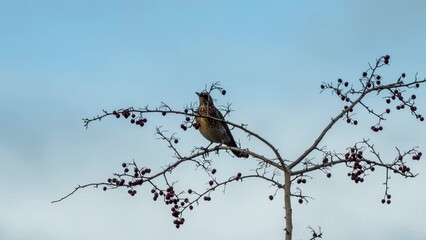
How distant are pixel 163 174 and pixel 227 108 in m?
1.19

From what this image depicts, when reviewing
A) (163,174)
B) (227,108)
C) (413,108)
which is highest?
(413,108)

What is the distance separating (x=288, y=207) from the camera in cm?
855

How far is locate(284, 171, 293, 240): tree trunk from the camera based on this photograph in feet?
27.6

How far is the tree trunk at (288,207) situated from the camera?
8406mm

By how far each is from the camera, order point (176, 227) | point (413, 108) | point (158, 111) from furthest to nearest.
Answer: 1. point (413, 108)
2. point (176, 227)
3. point (158, 111)

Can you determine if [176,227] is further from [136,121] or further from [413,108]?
[413,108]

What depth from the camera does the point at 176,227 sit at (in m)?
9.01

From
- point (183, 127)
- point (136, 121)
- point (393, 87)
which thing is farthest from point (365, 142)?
point (136, 121)

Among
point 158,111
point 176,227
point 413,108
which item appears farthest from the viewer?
point 413,108

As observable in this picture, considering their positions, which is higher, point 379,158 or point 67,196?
point 379,158

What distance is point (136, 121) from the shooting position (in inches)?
352

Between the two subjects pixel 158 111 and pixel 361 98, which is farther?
pixel 361 98

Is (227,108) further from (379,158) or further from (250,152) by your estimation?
(379,158)

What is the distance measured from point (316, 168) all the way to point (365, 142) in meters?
0.77
